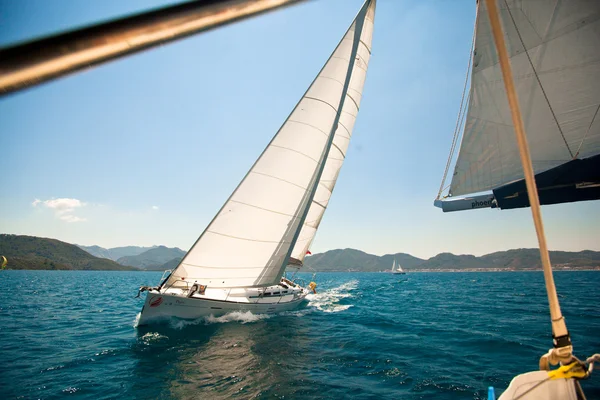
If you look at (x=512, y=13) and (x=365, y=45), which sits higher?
(x=365, y=45)

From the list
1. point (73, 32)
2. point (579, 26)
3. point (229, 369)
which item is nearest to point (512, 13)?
point (579, 26)

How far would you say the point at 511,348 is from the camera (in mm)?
10250

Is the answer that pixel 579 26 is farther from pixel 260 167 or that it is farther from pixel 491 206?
pixel 260 167

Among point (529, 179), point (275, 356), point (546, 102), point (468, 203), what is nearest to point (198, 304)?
point (275, 356)

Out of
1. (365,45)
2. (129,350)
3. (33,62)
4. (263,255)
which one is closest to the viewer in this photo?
(33,62)

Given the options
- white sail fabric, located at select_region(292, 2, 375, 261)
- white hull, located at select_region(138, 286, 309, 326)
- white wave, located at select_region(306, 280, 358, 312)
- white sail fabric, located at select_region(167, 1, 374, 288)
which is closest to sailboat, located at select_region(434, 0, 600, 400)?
white sail fabric, located at select_region(167, 1, 374, 288)

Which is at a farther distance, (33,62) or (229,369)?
(229,369)

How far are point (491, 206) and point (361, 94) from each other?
1637cm

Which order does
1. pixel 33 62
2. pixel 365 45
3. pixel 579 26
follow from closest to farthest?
pixel 33 62, pixel 579 26, pixel 365 45

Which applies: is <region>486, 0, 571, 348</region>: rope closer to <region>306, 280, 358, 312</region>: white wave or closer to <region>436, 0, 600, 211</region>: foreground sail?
<region>436, 0, 600, 211</region>: foreground sail

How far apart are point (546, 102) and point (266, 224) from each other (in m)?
12.6

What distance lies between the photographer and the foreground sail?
6.18 metres

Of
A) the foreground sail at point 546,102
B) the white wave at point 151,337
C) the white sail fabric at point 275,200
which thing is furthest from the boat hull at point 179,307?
the foreground sail at point 546,102

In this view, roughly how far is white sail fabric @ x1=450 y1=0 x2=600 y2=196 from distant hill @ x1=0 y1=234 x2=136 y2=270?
8016 inches
